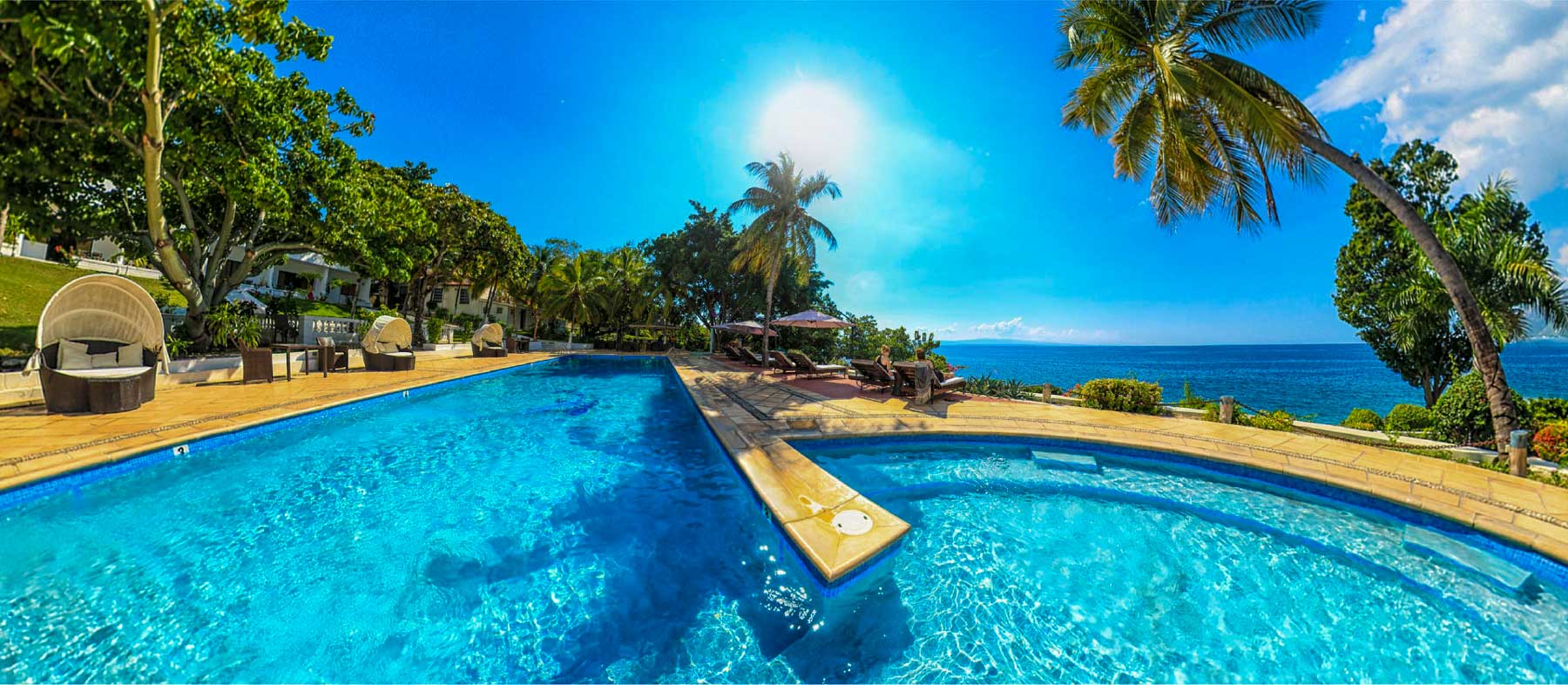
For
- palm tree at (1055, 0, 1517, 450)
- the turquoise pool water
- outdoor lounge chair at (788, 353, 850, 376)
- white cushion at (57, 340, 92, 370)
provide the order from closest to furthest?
1. the turquoise pool water
2. palm tree at (1055, 0, 1517, 450)
3. white cushion at (57, 340, 92, 370)
4. outdoor lounge chair at (788, 353, 850, 376)

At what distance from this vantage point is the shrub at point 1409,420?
734 cm

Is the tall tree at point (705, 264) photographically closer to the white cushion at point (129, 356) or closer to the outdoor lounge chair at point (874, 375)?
the outdoor lounge chair at point (874, 375)

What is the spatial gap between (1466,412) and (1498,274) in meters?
3.42

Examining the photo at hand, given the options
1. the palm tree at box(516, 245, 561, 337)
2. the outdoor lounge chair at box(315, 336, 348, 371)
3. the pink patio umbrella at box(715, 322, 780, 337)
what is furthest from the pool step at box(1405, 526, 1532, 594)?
the palm tree at box(516, 245, 561, 337)

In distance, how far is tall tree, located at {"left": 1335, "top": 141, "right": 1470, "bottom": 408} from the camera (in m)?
10.0

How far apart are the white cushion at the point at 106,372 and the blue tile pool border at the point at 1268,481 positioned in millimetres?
9923

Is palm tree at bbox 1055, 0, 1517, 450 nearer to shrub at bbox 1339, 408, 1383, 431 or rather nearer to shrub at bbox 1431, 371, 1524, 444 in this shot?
shrub at bbox 1431, 371, 1524, 444

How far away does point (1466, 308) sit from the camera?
5.86 m

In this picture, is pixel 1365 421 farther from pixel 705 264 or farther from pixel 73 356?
pixel 705 264

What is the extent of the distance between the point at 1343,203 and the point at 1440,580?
48.3 feet

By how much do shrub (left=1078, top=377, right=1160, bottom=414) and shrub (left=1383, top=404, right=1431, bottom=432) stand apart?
3.05 metres

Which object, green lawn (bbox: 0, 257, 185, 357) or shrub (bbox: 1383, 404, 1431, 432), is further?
green lawn (bbox: 0, 257, 185, 357)

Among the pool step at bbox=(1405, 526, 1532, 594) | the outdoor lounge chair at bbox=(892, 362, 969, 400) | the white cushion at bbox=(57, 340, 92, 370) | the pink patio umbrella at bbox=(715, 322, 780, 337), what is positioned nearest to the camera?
the pool step at bbox=(1405, 526, 1532, 594)

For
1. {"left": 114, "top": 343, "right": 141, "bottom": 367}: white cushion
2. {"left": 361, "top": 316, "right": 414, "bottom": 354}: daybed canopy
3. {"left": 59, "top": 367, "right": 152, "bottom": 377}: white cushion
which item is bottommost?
{"left": 59, "top": 367, "right": 152, "bottom": 377}: white cushion
